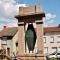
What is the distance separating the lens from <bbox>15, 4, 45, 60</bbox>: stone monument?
1573 cm

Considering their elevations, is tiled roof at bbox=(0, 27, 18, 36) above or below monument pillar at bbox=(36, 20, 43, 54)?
above

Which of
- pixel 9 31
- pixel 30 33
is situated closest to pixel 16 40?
pixel 9 31

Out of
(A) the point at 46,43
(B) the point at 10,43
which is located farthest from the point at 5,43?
(A) the point at 46,43

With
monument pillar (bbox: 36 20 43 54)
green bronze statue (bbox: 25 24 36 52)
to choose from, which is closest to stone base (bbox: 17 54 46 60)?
monument pillar (bbox: 36 20 43 54)

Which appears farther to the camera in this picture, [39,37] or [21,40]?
[21,40]

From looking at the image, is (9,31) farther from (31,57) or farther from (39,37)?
(39,37)

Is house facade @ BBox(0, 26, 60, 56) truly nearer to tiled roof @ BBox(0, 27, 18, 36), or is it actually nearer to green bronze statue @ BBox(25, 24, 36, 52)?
tiled roof @ BBox(0, 27, 18, 36)

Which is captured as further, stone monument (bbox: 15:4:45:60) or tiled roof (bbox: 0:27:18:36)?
tiled roof (bbox: 0:27:18:36)

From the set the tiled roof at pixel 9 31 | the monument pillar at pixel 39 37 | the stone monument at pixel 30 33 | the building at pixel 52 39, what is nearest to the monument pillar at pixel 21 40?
the stone monument at pixel 30 33

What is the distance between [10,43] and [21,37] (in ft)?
127

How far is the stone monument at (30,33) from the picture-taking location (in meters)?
15.7

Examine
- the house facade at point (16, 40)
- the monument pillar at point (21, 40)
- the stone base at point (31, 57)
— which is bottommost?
the stone base at point (31, 57)

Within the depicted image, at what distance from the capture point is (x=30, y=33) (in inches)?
639

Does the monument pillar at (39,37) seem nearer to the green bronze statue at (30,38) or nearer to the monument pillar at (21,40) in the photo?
the green bronze statue at (30,38)
